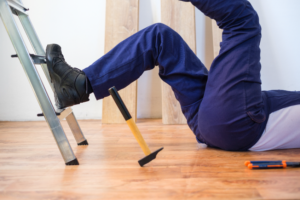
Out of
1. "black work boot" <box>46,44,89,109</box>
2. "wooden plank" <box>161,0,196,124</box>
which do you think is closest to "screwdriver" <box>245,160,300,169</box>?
"black work boot" <box>46,44,89,109</box>

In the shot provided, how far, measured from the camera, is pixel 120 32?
206cm

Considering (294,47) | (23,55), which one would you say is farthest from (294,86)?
(23,55)

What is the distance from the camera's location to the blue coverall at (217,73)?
2.97ft

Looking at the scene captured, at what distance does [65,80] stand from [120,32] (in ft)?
3.94

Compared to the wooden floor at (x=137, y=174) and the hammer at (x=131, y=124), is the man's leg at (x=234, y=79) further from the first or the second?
the hammer at (x=131, y=124)

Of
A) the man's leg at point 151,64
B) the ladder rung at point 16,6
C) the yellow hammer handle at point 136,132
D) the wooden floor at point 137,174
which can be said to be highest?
the ladder rung at point 16,6

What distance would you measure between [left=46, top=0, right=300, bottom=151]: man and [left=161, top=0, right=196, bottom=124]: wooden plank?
873 mm

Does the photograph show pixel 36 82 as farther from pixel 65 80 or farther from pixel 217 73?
pixel 217 73

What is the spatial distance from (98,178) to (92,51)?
1.53 m

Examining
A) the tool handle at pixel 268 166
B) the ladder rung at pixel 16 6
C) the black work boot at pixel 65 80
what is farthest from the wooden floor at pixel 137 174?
the ladder rung at pixel 16 6

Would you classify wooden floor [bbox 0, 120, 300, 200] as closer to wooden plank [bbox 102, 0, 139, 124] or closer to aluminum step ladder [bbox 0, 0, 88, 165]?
aluminum step ladder [bbox 0, 0, 88, 165]

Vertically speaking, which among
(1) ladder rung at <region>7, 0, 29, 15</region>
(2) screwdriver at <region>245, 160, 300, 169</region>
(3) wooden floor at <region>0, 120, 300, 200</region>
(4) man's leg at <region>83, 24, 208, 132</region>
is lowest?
(2) screwdriver at <region>245, 160, 300, 169</region>

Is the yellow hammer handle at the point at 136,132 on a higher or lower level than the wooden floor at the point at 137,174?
higher

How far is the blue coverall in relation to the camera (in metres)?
0.91
